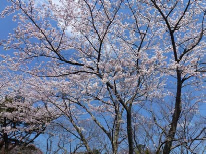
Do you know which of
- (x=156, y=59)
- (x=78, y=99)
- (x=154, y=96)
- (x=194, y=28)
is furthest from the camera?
(x=154, y=96)

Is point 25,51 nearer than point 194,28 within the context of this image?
Yes

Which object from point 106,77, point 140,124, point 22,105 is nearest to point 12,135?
point 22,105

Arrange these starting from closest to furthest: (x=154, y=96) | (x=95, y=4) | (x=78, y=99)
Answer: (x=95, y=4), (x=78, y=99), (x=154, y=96)

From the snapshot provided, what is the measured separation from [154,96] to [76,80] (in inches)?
108

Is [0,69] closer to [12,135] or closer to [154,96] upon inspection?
[12,135]

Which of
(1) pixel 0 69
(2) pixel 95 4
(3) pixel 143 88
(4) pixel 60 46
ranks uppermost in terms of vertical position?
(1) pixel 0 69

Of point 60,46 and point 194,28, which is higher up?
point 194,28

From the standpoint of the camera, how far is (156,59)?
17.8ft

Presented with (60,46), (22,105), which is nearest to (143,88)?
(60,46)

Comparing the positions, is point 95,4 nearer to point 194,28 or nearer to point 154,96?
point 194,28

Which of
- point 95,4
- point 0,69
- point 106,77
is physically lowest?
point 106,77

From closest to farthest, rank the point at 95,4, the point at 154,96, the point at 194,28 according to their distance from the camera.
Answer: the point at 95,4
the point at 194,28
the point at 154,96

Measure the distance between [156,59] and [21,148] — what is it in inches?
375

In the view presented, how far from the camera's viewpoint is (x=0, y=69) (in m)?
11.6
